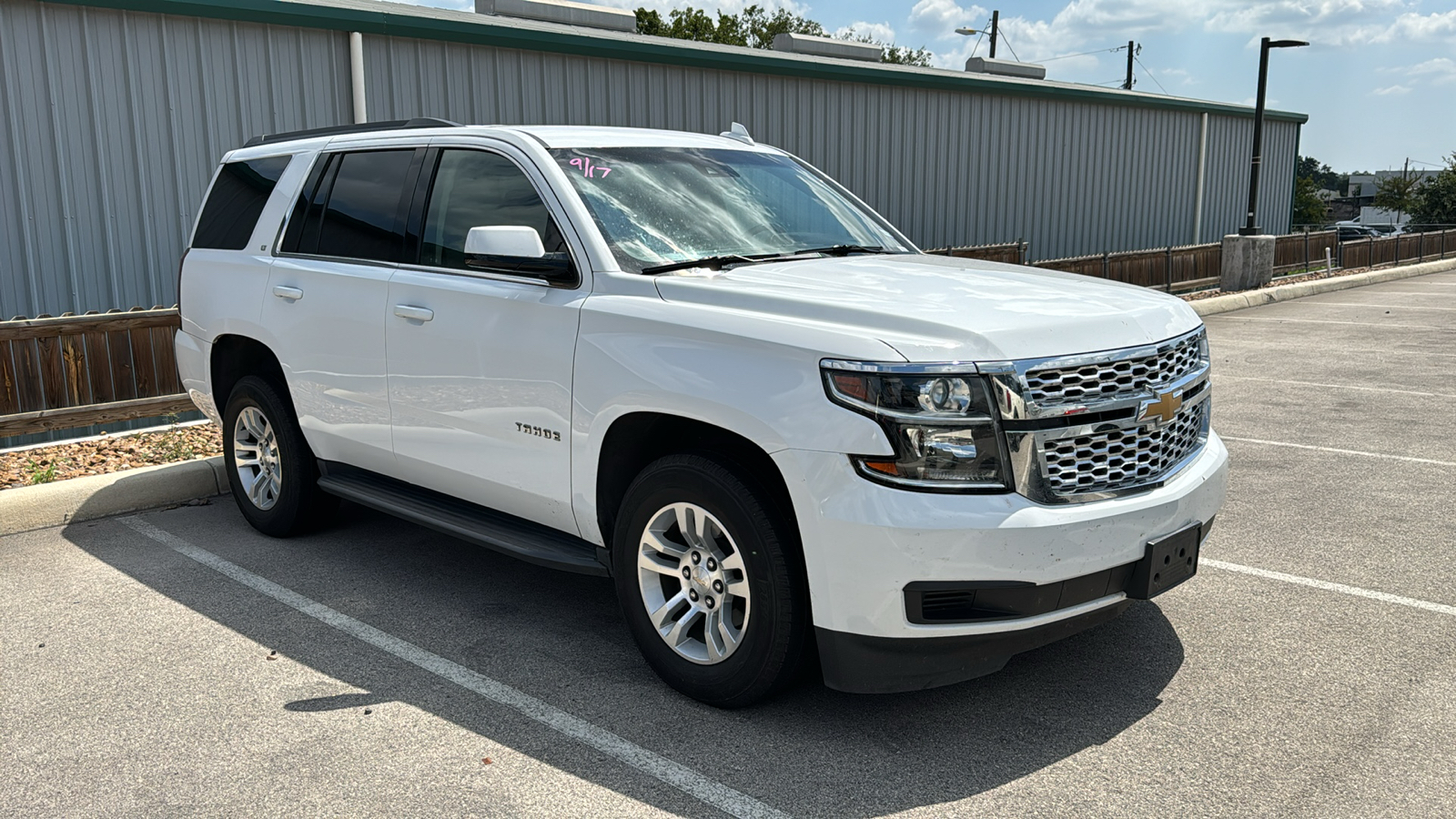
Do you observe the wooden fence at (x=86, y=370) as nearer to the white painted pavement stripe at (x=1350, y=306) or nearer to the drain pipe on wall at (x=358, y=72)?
the drain pipe on wall at (x=358, y=72)

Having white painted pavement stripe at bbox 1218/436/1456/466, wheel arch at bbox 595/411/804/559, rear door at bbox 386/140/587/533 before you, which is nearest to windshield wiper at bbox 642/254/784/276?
rear door at bbox 386/140/587/533

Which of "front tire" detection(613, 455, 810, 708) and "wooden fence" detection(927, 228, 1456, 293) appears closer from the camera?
"front tire" detection(613, 455, 810, 708)

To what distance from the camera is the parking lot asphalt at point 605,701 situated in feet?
11.0

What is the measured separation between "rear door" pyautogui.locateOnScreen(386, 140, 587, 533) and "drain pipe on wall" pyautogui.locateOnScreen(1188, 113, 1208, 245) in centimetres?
2247

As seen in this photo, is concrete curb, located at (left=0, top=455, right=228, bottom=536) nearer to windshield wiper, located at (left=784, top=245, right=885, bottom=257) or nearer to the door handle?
the door handle

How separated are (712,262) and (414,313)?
1331 mm

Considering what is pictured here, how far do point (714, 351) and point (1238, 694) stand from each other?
7.10ft

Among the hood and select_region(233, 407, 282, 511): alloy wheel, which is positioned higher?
the hood

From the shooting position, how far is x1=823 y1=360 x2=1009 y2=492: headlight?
10.9 feet

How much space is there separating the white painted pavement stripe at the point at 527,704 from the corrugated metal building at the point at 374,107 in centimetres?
542

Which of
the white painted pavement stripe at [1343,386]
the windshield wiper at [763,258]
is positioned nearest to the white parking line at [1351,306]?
the white painted pavement stripe at [1343,386]

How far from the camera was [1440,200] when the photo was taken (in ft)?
163

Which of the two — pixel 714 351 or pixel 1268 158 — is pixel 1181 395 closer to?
pixel 714 351


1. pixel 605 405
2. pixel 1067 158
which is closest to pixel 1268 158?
pixel 1067 158
